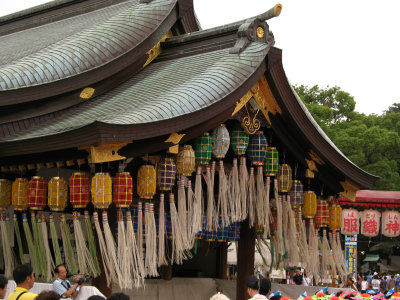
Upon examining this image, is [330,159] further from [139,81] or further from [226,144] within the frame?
[139,81]

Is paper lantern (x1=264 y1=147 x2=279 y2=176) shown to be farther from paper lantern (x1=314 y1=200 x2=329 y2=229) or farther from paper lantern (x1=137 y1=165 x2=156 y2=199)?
paper lantern (x1=137 y1=165 x2=156 y2=199)

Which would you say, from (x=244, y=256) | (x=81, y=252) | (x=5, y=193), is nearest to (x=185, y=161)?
(x=81, y=252)

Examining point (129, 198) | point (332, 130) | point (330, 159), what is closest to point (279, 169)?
point (330, 159)

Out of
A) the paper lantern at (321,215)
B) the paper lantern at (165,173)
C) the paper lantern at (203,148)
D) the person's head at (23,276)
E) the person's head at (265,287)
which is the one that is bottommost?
the person's head at (265,287)

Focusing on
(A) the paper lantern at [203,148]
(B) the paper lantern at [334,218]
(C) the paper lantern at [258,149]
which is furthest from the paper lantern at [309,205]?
(A) the paper lantern at [203,148]

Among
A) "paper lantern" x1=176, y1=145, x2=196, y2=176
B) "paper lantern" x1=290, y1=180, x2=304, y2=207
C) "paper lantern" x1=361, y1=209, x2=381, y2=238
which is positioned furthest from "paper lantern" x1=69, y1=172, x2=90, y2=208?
"paper lantern" x1=361, y1=209, x2=381, y2=238

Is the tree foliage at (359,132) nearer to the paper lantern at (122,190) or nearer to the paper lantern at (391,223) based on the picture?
the paper lantern at (391,223)

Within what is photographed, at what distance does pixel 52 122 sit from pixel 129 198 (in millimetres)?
1506

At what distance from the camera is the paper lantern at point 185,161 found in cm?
756

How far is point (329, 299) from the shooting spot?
22.4 feet

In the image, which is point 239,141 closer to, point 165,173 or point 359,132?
point 165,173

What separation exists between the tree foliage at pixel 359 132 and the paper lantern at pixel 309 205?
2096 cm

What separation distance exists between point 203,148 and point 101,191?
164cm

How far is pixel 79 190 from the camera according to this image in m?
6.98
